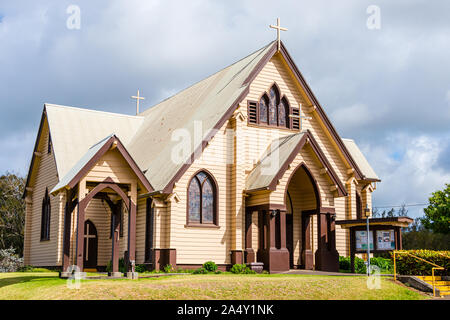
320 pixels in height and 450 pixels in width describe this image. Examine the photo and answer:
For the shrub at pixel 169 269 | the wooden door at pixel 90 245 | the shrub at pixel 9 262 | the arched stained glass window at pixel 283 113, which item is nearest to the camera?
the shrub at pixel 169 269

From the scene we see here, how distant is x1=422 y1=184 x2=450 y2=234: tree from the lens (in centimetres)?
4450

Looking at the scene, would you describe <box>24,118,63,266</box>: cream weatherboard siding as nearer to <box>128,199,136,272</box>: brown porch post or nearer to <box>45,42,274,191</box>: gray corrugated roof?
<box>45,42,274,191</box>: gray corrugated roof

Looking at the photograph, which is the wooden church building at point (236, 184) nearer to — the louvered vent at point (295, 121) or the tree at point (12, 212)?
the louvered vent at point (295, 121)

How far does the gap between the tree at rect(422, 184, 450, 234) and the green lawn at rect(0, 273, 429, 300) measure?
87.4 feet

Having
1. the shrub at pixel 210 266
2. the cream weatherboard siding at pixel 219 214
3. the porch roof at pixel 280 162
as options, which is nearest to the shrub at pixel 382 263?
the porch roof at pixel 280 162

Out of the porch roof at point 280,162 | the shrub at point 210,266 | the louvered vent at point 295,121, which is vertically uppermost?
the louvered vent at point 295,121

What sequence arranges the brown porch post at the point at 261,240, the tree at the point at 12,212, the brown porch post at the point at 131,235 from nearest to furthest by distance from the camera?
the brown porch post at the point at 131,235, the brown porch post at the point at 261,240, the tree at the point at 12,212

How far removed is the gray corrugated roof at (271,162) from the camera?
27297 millimetres

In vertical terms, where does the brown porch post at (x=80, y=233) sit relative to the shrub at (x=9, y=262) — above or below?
above

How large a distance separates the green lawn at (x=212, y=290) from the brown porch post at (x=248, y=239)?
324 inches

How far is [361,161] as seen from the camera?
120 ft

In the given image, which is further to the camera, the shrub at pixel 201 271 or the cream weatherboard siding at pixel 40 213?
the cream weatherboard siding at pixel 40 213

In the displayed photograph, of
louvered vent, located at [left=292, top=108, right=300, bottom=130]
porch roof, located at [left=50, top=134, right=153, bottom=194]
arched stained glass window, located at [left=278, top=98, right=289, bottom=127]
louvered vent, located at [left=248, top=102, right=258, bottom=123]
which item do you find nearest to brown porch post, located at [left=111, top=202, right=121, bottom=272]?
porch roof, located at [left=50, top=134, right=153, bottom=194]
